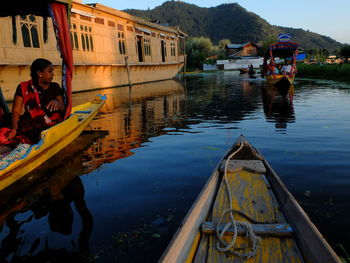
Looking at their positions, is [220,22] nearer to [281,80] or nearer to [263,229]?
[281,80]

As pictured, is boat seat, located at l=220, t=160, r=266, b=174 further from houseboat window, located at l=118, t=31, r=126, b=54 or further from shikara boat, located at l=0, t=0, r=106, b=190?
houseboat window, located at l=118, t=31, r=126, b=54

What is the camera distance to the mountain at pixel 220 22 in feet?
416

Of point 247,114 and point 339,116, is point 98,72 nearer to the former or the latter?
point 247,114

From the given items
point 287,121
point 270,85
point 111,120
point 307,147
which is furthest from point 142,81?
point 307,147

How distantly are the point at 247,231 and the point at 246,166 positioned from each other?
1756 mm

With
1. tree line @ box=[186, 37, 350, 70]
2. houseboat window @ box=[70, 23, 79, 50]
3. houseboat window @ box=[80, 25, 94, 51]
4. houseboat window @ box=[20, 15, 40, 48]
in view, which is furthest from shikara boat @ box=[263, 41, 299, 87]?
tree line @ box=[186, 37, 350, 70]

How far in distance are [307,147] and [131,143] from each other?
4.53 meters

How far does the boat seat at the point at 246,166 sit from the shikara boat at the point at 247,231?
19.7 inches

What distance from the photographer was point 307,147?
6.09 metres

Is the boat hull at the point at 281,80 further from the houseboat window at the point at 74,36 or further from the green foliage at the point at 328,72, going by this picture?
the houseboat window at the point at 74,36

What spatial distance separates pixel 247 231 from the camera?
8.06ft

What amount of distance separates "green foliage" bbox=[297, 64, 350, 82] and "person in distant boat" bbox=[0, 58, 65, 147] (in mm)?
26732

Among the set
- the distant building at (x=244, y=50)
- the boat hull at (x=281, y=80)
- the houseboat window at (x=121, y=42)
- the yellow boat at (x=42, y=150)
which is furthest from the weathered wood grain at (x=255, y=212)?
the distant building at (x=244, y=50)

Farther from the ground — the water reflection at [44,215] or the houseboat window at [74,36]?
the houseboat window at [74,36]
